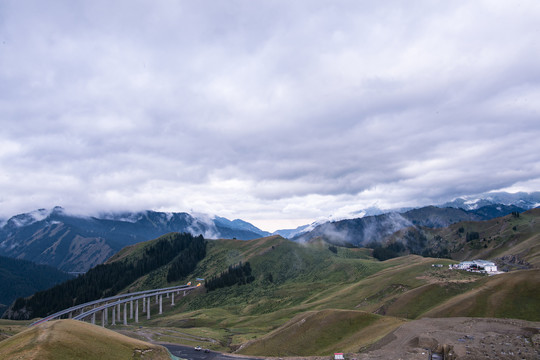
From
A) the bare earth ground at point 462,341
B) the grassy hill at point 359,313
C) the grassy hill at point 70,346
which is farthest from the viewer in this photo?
the grassy hill at point 359,313

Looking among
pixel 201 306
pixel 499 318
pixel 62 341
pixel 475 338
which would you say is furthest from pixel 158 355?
pixel 201 306

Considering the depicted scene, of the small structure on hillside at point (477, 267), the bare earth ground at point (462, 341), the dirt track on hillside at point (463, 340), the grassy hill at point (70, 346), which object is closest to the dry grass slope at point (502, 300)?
the bare earth ground at point (462, 341)

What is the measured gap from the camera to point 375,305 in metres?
101

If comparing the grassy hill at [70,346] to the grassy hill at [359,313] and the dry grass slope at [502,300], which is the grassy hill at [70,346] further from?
the dry grass slope at [502,300]

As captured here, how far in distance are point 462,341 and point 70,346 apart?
57951 millimetres

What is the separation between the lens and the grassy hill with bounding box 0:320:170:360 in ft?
120

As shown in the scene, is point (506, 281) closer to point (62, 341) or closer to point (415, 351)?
point (415, 351)

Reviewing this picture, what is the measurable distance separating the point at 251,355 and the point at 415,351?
117 ft

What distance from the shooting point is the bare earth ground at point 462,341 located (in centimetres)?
4512

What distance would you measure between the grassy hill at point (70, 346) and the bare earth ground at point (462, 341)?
3061cm

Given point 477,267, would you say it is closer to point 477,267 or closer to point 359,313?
point 477,267

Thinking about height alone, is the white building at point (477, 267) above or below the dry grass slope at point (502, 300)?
below

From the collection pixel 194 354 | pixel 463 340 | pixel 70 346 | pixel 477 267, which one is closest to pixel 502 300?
pixel 463 340

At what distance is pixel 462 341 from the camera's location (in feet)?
165
